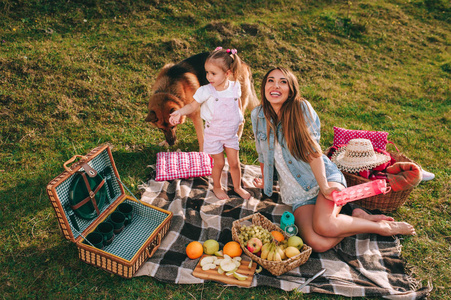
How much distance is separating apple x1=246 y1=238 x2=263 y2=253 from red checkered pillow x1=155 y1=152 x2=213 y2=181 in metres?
1.67

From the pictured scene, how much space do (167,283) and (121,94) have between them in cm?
439

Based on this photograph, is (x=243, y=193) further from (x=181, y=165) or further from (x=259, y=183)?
(x=181, y=165)

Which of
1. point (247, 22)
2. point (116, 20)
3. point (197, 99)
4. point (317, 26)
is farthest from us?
point (317, 26)

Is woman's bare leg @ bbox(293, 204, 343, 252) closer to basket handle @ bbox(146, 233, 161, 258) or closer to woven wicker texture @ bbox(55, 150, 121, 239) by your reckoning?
basket handle @ bbox(146, 233, 161, 258)

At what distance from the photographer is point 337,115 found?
6617mm

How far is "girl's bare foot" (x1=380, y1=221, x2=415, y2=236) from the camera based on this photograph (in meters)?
3.53

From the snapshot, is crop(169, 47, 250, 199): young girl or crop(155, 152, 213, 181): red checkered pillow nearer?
crop(169, 47, 250, 199): young girl

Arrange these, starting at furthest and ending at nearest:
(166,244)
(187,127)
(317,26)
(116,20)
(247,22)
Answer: (317,26)
(247,22)
(116,20)
(187,127)
(166,244)

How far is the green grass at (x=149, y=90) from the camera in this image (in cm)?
322

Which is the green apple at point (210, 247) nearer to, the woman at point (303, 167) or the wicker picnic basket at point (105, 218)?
the wicker picnic basket at point (105, 218)

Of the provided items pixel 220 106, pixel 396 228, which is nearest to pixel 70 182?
pixel 220 106

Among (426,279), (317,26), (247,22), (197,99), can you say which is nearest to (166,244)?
(197,99)

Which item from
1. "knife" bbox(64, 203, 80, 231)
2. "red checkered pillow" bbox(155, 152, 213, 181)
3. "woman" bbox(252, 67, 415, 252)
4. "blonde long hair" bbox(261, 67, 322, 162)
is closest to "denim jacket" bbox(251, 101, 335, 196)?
"woman" bbox(252, 67, 415, 252)

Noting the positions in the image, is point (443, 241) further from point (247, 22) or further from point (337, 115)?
point (247, 22)
